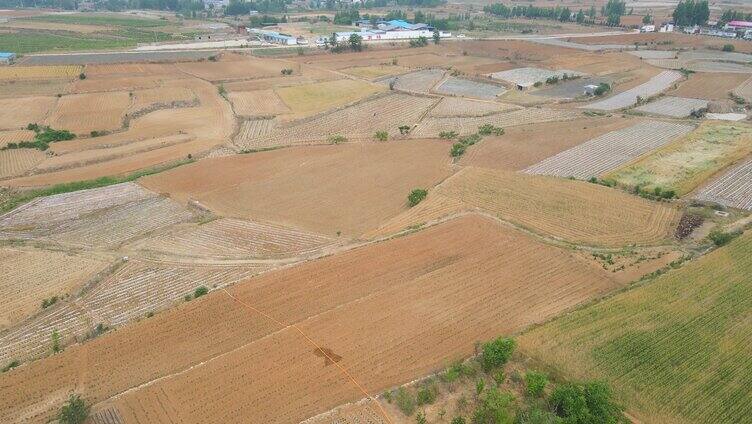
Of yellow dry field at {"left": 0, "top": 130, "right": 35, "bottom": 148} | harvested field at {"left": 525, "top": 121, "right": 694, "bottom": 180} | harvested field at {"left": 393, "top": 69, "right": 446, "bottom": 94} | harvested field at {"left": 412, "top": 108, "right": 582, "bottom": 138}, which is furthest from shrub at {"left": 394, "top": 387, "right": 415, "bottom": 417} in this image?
harvested field at {"left": 393, "top": 69, "right": 446, "bottom": 94}

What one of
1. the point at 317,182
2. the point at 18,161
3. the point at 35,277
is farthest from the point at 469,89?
the point at 35,277

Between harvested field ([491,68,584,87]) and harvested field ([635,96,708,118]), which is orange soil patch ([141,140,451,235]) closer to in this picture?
harvested field ([635,96,708,118])

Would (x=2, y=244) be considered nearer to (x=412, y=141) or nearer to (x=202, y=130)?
(x=202, y=130)

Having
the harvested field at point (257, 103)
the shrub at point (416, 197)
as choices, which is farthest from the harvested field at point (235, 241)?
the harvested field at point (257, 103)

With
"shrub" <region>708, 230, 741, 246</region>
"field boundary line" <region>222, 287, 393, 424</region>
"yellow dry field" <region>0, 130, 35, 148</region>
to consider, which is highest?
"yellow dry field" <region>0, 130, 35, 148</region>

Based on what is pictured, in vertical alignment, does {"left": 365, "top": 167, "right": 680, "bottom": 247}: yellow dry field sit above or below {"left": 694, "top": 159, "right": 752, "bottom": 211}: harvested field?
below

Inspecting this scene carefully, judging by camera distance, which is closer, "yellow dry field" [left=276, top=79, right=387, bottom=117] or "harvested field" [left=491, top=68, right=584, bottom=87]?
"yellow dry field" [left=276, top=79, right=387, bottom=117]
